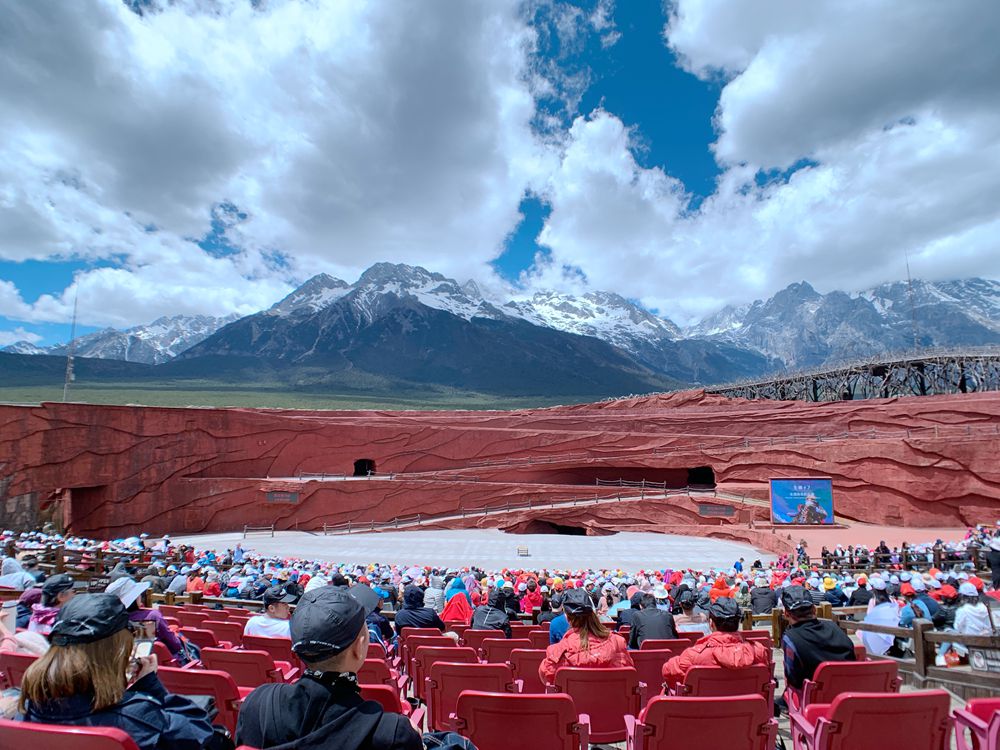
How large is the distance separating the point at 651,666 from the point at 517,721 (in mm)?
2354

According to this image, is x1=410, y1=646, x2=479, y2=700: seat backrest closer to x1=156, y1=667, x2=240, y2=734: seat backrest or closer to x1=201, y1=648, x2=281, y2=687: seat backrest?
x1=201, y1=648, x2=281, y2=687: seat backrest

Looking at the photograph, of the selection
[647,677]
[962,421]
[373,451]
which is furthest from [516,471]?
[647,677]

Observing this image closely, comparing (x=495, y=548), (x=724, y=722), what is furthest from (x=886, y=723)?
(x=495, y=548)

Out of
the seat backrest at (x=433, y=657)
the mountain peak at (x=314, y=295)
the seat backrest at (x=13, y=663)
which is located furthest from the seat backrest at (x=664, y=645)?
the mountain peak at (x=314, y=295)

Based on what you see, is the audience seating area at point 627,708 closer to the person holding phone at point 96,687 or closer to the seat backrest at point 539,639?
the person holding phone at point 96,687

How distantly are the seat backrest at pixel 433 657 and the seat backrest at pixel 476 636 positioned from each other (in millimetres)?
955

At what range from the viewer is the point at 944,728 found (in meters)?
2.98

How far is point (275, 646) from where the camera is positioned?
5145 millimetres

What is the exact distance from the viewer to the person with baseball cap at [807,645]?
4.19 m

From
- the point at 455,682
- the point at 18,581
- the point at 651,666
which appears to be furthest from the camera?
the point at 18,581

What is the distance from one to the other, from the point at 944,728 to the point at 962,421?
111 ft

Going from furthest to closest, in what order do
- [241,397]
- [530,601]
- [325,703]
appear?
1. [241,397]
2. [530,601]
3. [325,703]

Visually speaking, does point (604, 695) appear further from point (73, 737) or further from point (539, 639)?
point (73, 737)

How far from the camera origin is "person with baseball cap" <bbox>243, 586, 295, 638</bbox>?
5559 mm
